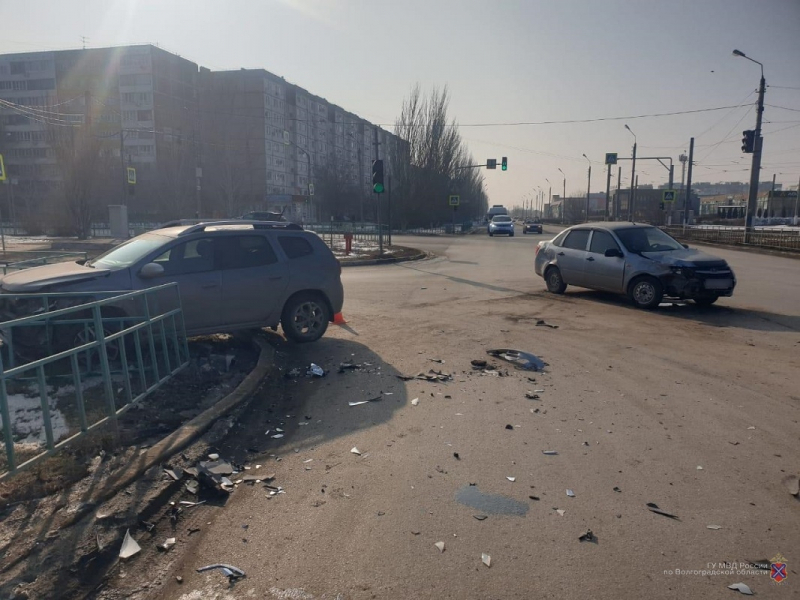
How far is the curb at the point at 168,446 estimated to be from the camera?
3605 millimetres

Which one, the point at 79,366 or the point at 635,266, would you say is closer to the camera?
the point at 79,366

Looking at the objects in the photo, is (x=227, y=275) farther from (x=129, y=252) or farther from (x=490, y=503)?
(x=490, y=503)

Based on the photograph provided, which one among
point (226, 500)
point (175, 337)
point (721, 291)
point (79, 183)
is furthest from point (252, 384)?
point (79, 183)

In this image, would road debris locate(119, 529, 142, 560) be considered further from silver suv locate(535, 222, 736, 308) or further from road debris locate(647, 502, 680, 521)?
silver suv locate(535, 222, 736, 308)

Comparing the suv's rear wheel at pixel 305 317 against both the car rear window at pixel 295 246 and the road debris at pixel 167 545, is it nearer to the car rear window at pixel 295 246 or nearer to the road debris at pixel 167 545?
the car rear window at pixel 295 246

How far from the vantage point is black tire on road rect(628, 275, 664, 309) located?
1169 centimetres

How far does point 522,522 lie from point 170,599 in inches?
80.4

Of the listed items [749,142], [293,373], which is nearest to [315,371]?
[293,373]

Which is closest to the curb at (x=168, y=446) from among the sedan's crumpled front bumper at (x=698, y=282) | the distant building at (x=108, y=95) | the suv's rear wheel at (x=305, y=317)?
the suv's rear wheel at (x=305, y=317)

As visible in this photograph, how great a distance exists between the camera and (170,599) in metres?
2.93

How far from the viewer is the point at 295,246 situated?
28.2ft

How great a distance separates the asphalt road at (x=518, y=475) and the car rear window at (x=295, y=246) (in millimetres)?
1363

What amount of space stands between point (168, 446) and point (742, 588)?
12.9 feet

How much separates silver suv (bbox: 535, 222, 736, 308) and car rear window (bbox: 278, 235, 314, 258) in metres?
7.01
